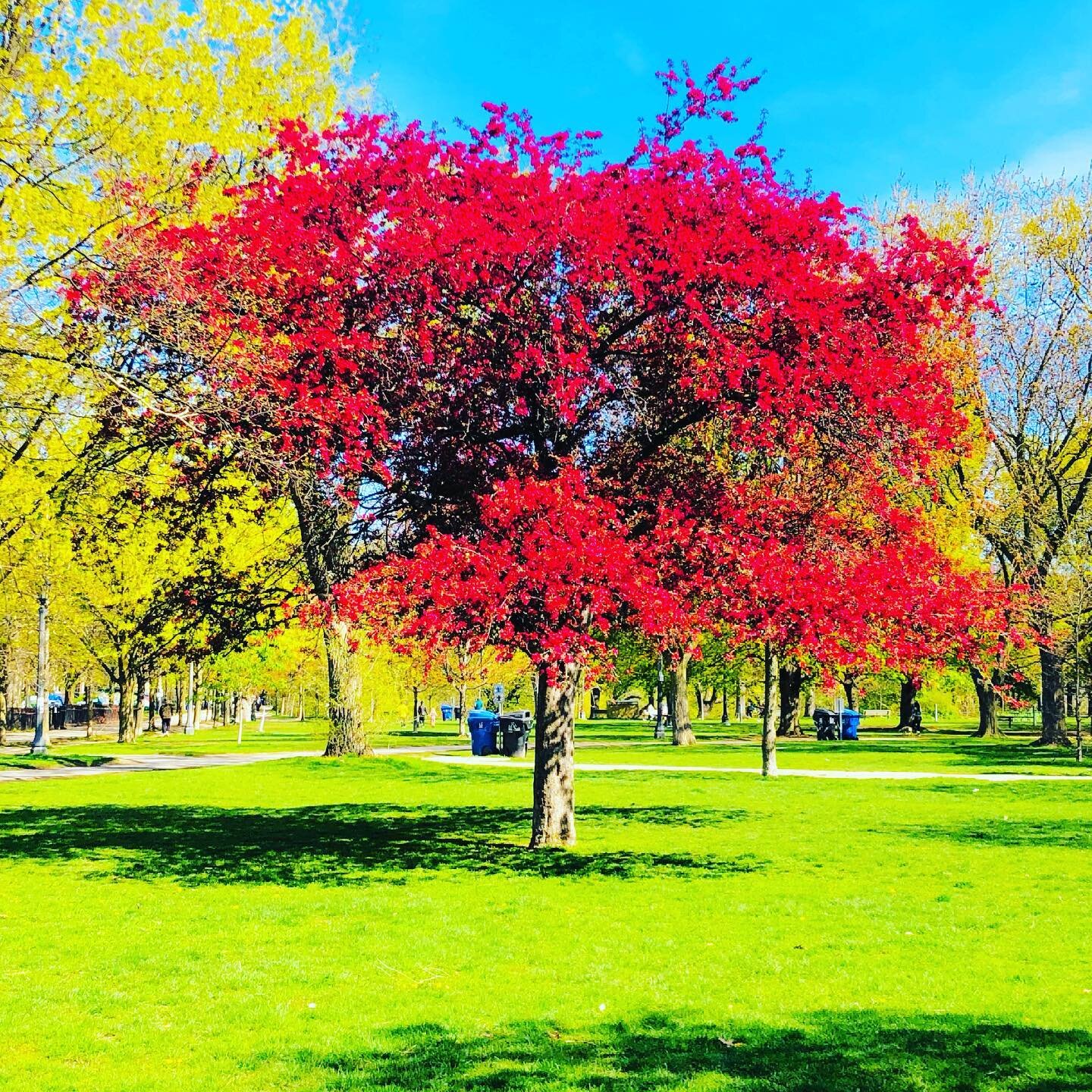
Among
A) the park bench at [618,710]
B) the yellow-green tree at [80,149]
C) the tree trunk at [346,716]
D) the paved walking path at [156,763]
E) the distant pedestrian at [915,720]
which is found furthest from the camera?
the park bench at [618,710]

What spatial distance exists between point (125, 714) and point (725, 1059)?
40.4m

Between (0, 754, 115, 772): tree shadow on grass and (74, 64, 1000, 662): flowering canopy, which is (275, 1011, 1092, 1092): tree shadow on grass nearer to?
(74, 64, 1000, 662): flowering canopy

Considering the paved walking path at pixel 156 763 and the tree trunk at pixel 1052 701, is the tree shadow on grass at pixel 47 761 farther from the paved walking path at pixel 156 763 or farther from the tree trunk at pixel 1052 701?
the tree trunk at pixel 1052 701

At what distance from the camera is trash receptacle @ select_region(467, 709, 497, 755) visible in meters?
31.0

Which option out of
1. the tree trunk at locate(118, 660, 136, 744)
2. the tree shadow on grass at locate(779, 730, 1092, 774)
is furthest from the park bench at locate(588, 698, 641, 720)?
the tree trunk at locate(118, 660, 136, 744)

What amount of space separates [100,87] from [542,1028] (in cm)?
1223

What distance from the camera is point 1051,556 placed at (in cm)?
3048

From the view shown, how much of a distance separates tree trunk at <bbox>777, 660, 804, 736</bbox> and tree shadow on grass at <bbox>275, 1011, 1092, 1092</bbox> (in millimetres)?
33248

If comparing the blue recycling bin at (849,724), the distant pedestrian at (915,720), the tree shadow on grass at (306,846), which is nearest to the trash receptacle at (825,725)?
the blue recycling bin at (849,724)

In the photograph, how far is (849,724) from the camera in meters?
40.0

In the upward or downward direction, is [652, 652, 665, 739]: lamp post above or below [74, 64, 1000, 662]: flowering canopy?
below

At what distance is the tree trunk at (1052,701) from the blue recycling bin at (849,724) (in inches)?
279

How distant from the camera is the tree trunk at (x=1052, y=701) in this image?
102 feet

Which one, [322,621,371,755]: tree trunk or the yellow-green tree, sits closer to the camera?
A: the yellow-green tree
